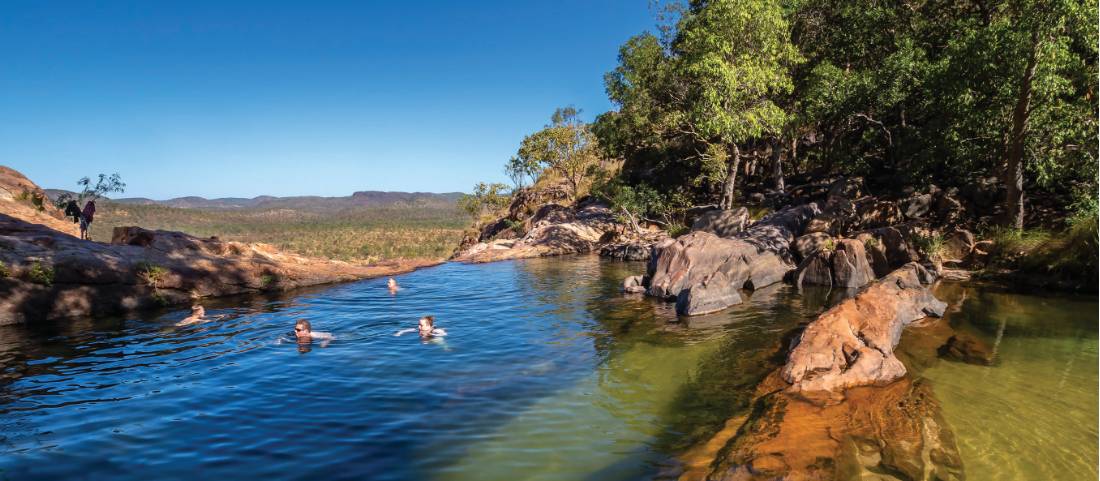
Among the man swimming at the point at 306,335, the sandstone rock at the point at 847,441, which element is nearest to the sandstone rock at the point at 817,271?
the sandstone rock at the point at 847,441

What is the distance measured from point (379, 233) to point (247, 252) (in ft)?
296

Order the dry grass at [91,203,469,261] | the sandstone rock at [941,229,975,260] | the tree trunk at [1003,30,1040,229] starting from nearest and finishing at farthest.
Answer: the tree trunk at [1003,30,1040,229]
the sandstone rock at [941,229,975,260]
the dry grass at [91,203,469,261]

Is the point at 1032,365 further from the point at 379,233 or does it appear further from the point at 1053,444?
the point at 379,233

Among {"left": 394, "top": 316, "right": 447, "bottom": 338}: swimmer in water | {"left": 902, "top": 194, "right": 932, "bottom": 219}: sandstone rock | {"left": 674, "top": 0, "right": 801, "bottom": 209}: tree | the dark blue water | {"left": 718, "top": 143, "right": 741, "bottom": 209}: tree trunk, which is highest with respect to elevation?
{"left": 674, "top": 0, "right": 801, "bottom": 209}: tree

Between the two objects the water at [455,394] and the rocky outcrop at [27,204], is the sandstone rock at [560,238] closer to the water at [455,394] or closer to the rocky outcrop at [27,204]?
the water at [455,394]

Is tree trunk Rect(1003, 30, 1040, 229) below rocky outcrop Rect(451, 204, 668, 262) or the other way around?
the other way around

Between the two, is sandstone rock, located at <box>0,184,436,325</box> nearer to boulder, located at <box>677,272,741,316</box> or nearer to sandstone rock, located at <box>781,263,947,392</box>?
boulder, located at <box>677,272,741,316</box>

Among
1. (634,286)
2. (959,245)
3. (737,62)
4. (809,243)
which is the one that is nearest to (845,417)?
(634,286)

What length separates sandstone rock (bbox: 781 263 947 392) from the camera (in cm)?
970

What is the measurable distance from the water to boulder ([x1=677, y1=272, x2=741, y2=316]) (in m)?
0.72

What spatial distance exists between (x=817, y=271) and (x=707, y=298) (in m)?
7.21

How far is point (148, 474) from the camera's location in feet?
24.0

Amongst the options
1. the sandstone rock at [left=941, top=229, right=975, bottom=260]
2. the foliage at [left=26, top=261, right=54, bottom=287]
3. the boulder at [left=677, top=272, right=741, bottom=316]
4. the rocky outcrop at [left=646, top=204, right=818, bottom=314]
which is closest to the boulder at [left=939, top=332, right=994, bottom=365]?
the boulder at [left=677, top=272, right=741, bottom=316]

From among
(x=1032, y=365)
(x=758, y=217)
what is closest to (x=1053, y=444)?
(x=1032, y=365)
